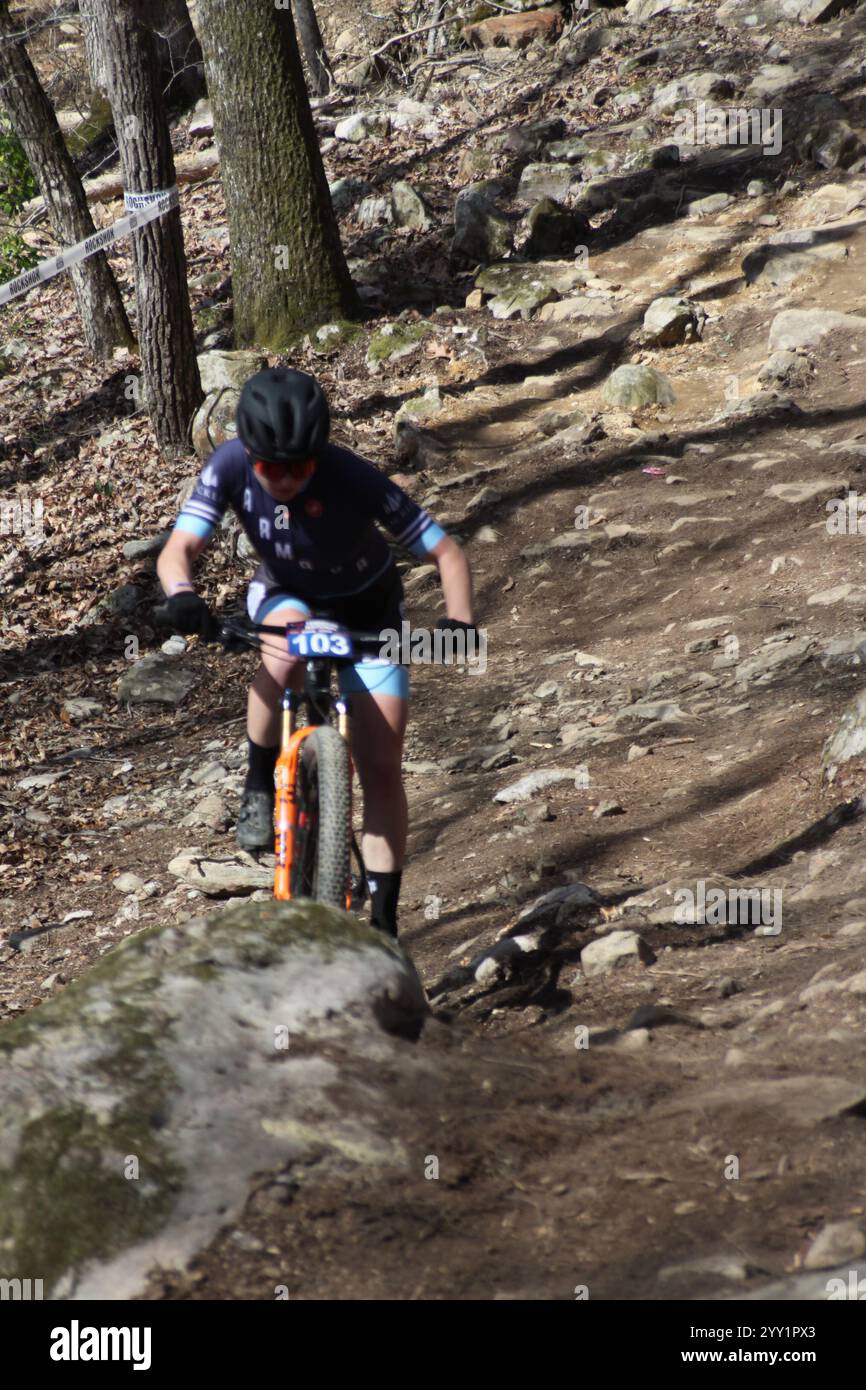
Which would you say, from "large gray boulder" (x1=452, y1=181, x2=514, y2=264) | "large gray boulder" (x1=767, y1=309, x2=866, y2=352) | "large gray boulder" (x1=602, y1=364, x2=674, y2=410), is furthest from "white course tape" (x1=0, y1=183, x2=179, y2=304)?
"large gray boulder" (x1=767, y1=309, x2=866, y2=352)

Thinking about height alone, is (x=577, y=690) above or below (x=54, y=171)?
below

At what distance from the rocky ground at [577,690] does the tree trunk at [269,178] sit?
0.63 meters

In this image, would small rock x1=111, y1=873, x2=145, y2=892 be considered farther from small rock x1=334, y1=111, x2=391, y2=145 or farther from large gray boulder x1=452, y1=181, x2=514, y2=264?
small rock x1=334, y1=111, x2=391, y2=145

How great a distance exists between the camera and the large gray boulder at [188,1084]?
2.77 m

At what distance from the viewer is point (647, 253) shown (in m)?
13.9

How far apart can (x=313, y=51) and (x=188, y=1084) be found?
70.4 feet

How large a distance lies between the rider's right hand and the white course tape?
9.00 meters

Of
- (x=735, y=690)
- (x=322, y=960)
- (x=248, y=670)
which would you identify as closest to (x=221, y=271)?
(x=248, y=670)

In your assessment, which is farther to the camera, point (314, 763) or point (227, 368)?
point (227, 368)

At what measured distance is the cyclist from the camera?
4.10 m

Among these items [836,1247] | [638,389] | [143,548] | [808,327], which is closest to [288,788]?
[836,1247]

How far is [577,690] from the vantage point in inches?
314

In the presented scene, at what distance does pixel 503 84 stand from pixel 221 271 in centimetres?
584

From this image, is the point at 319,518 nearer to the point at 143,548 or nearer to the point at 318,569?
the point at 318,569
